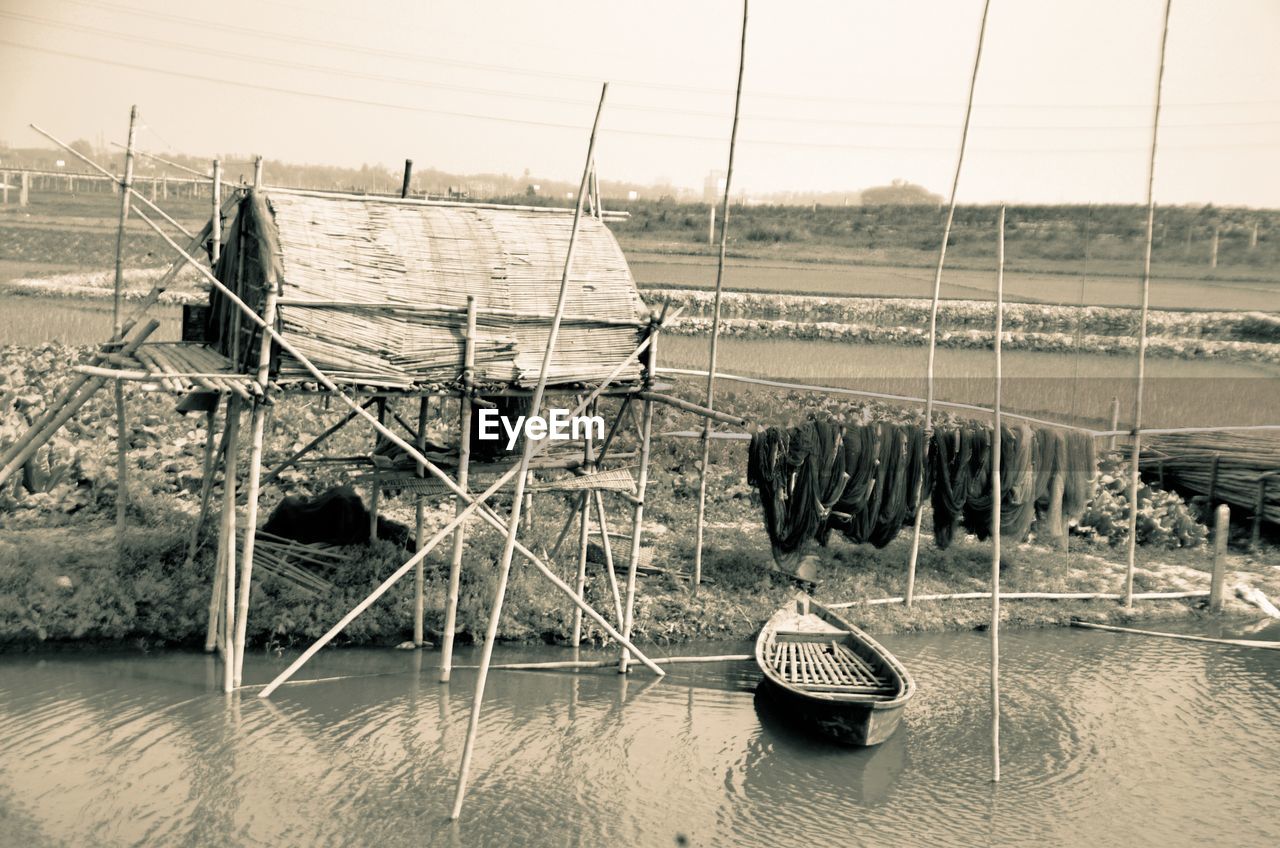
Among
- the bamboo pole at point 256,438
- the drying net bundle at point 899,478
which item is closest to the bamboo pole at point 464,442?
the bamboo pole at point 256,438

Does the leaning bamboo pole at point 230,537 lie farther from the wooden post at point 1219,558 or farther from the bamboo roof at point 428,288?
the wooden post at point 1219,558

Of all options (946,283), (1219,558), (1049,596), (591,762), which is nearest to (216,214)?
(591,762)

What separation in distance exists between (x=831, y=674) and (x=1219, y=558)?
17.7ft

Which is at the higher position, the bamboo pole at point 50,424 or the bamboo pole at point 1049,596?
the bamboo pole at point 50,424

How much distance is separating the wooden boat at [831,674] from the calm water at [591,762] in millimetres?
268

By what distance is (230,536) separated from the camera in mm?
10000

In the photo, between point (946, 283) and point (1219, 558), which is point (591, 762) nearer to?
point (1219, 558)

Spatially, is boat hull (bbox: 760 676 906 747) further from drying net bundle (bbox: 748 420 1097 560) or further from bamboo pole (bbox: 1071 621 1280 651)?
bamboo pole (bbox: 1071 621 1280 651)

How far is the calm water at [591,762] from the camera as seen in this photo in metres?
8.40

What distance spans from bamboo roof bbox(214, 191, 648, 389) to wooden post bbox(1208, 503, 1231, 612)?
22.3ft

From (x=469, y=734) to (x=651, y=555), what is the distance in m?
5.77

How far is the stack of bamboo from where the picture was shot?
15.7m

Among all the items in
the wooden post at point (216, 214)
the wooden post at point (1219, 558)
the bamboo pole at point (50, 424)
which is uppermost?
the wooden post at point (216, 214)

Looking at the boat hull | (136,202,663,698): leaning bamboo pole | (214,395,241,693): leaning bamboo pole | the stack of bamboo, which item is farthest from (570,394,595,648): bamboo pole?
the stack of bamboo
